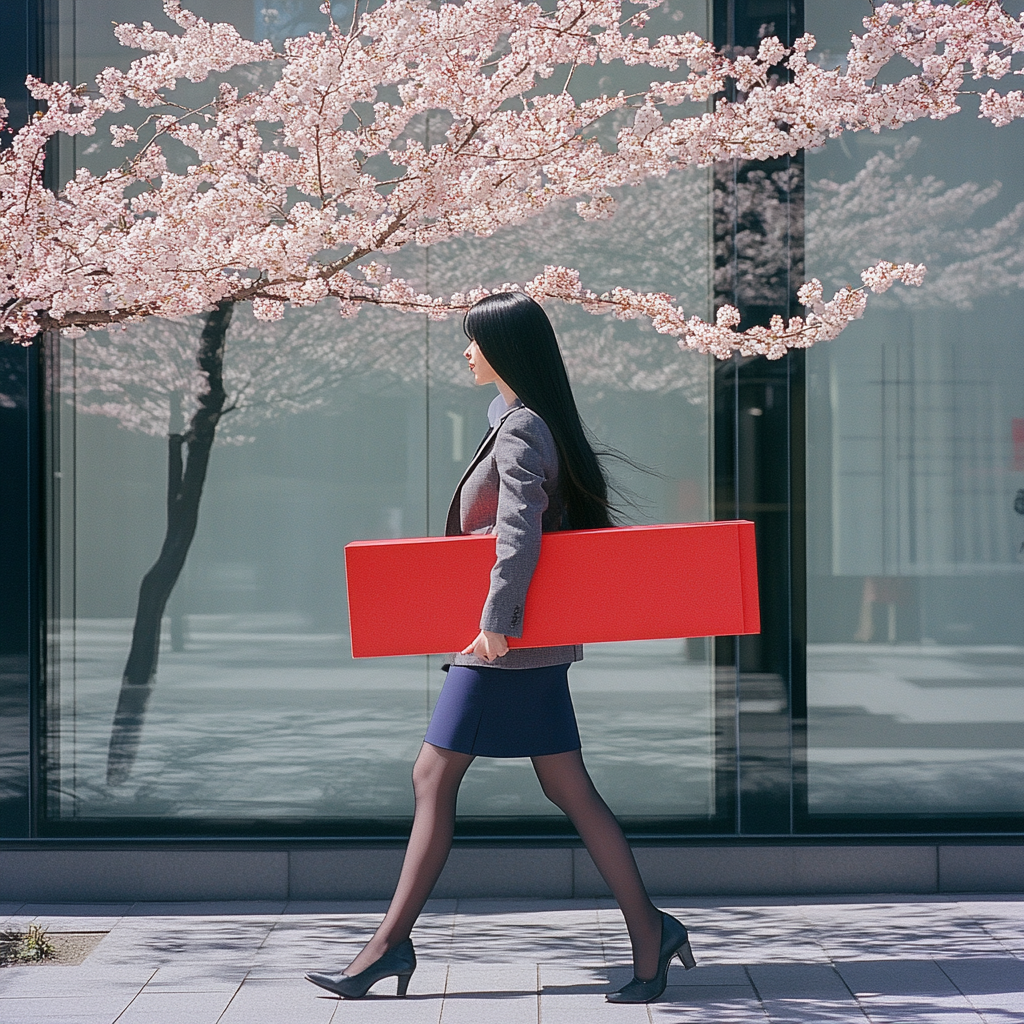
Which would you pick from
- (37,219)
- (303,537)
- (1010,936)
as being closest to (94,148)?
(37,219)

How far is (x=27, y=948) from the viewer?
4363mm

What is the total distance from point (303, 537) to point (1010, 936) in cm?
313

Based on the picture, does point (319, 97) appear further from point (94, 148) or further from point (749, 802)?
point (749, 802)

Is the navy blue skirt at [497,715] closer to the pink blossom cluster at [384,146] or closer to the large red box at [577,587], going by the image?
the large red box at [577,587]

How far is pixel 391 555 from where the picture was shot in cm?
374

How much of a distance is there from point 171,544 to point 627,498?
1.95 m

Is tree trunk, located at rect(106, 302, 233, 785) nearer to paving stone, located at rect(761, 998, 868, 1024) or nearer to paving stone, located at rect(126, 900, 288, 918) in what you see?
paving stone, located at rect(126, 900, 288, 918)

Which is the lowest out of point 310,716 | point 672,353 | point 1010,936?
point 1010,936

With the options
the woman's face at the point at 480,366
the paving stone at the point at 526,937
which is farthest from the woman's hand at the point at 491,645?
the paving stone at the point at 526,937

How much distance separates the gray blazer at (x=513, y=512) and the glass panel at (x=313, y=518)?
1.57 meters

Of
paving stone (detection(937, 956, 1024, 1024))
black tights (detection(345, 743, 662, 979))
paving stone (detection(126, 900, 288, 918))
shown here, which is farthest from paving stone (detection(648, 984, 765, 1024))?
paving stone (detection(126, 900, 288, 918))

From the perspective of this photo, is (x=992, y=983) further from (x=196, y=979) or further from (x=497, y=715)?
(x=196, y=979)

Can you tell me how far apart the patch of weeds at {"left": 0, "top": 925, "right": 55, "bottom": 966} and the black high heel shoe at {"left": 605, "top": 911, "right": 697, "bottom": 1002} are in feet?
6.40

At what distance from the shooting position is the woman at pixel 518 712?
3777mm
